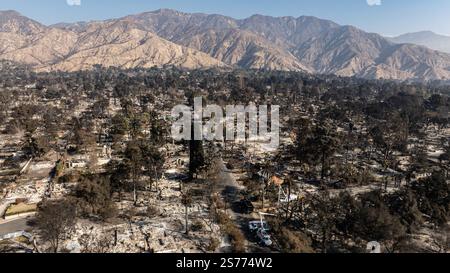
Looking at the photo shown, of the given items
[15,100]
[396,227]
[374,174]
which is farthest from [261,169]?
[15,100]

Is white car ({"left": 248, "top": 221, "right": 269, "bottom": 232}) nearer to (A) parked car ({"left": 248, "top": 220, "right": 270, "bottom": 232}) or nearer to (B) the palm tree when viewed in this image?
(A) parked car ({"left": 248, "top": 220, "right": 270, "bottom": 232})

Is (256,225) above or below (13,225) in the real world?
above

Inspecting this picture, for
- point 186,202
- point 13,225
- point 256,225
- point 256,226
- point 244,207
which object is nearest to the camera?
point 256,226

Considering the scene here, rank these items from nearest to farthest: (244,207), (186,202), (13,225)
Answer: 1. (13,225)
2. (186,202)
3. (244,207)

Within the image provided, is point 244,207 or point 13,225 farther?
point 244,207

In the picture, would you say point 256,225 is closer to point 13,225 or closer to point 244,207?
point 244,207

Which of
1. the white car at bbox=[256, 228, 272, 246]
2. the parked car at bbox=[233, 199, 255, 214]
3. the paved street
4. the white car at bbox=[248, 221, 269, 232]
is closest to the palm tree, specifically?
the parked car at bbox=[233, 199, 255, 214]

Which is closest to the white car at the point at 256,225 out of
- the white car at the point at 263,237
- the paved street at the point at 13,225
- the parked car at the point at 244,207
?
the white car at the point at 263,237

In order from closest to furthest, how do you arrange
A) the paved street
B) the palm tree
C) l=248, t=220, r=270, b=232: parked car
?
the paved street, l=248, t=220, r=270, b=232: parked car, the palm tree

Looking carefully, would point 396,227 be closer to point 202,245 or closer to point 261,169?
point 202,245

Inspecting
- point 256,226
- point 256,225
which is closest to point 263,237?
point 256,226
